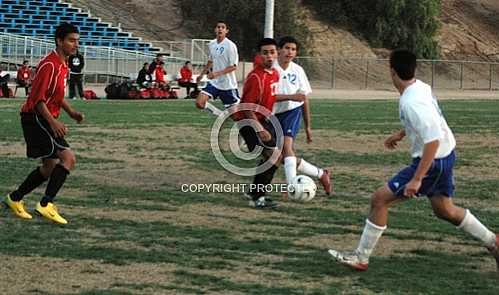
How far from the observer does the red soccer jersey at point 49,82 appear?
8844 millimetres

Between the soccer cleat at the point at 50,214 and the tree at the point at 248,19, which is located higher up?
the tree at the point at 248,19

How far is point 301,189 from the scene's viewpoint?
10.2 metres

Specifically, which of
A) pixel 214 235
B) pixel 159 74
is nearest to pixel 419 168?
pixel 214 235

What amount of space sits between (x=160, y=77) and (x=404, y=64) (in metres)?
30.4

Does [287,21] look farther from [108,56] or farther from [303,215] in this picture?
[303,215]

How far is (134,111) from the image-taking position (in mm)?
26531

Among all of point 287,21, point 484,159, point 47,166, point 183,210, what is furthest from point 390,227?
point 287,21

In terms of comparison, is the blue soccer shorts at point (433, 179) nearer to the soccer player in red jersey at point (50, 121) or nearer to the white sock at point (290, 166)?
the soccer player in red jersey at point (50, 121)

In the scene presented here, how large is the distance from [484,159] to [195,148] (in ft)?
15.2

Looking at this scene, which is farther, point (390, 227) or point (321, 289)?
point (390, 227)

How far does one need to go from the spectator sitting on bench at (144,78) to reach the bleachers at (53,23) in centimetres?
1384

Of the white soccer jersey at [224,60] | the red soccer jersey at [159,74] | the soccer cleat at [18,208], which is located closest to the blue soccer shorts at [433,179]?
the soccer cleat at [18,208]

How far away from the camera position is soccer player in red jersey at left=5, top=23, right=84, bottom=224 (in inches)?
349

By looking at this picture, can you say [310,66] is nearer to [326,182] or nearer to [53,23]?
[53,23]
